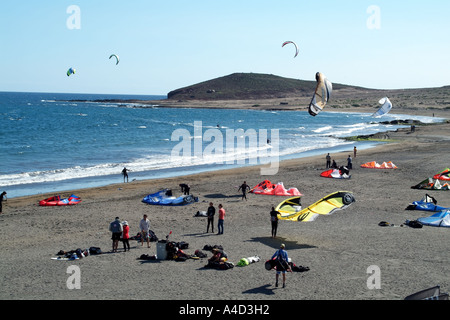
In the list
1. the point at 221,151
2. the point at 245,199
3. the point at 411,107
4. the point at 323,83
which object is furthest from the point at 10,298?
the point at 411,107

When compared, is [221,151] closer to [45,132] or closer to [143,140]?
[143,140]

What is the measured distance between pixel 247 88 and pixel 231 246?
488 ft

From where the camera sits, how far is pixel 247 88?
15938 cm

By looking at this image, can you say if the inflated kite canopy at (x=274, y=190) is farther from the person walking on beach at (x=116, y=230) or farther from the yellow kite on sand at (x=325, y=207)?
the person walking on beach at (x=116, y=230)

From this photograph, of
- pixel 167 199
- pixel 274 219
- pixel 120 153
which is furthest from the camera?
pixel 120 153

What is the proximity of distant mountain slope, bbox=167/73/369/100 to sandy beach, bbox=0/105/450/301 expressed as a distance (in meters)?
131

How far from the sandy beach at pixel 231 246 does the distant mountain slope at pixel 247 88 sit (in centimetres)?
13066

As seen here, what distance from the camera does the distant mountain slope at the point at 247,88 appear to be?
6029 inches

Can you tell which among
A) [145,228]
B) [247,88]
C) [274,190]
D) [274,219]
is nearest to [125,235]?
[145,228]

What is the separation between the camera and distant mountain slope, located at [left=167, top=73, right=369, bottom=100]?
153 meters

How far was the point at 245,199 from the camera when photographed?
20.2 metres

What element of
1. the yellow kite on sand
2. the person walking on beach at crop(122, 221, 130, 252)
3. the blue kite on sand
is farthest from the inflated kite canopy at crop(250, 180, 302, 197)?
the person walking on beach at crop(122, 221, 130, 252)

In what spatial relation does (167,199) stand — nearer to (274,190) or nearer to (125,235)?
(274,190)

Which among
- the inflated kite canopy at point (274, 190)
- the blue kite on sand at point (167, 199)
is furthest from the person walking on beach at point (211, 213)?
the inflated kite canopy at point (274, 190)
